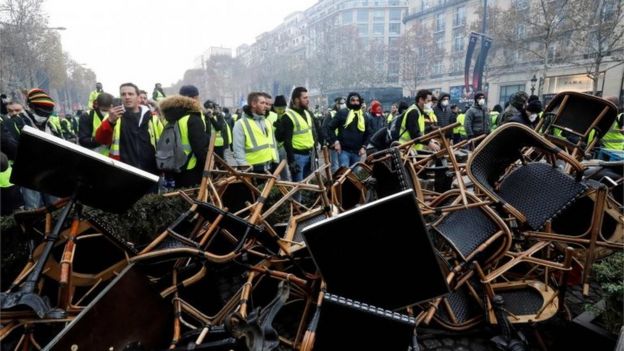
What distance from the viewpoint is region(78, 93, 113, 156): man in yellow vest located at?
5097 millimetres

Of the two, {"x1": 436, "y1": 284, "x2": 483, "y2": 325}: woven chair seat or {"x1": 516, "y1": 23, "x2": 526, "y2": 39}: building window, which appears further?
{"x1": 516, "y1": 23, "x2": 526, "y2": 39}: building window

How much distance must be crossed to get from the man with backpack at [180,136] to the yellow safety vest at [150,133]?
0.75ft

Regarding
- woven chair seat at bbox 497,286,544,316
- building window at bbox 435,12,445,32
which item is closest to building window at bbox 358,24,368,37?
building window at bbox 435,12,445,32

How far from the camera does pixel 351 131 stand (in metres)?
7.24

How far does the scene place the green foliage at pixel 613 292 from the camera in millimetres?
1969

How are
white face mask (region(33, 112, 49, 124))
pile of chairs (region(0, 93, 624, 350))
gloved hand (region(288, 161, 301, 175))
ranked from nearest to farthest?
pile of chairs (region(0, 93, 624, 350)), white face mask (region(33, 112, 49, 124)), gloved hand (region(288, 161, 301, 175))

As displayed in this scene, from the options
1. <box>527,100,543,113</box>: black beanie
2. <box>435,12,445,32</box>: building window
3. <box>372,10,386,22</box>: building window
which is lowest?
<box>527,100,543,113</box>: black beanie

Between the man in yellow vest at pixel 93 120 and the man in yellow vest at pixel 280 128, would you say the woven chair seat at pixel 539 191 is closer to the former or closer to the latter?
the man in yellow vest at pixel 280 128

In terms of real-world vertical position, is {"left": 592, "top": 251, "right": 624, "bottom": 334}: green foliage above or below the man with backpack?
below

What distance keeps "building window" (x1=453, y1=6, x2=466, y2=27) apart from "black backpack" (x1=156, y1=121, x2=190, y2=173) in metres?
52.0

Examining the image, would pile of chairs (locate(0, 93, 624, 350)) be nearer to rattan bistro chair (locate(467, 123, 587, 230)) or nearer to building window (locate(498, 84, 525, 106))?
rattan bistro chair (locate(467, 123, 587, 230))

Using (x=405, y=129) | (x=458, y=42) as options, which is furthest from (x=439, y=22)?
(x=405, y=129)

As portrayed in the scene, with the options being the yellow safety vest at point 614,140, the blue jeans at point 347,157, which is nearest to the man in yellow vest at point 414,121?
the blue jeans at point 347,157

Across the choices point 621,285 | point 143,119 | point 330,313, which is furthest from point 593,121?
point 143,119
